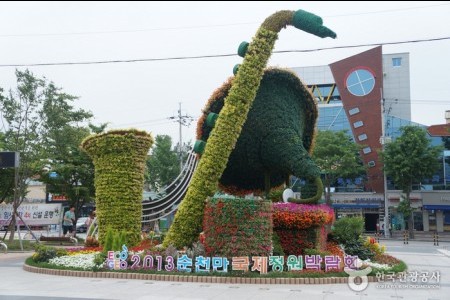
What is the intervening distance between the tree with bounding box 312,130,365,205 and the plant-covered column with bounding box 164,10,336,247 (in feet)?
76.4

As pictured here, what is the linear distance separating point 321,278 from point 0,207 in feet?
53.3

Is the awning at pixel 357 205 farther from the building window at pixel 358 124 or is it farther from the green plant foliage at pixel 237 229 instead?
the green plant foliage at pixel 237 229

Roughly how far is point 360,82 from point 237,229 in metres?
32.4

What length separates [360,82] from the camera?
40.3m

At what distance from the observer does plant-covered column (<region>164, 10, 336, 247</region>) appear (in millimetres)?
11594

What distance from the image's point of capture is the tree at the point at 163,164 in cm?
4091

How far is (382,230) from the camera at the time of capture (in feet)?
122

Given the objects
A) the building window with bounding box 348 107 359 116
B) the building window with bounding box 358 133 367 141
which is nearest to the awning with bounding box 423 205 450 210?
the building window with bounding box 358 133 367 141

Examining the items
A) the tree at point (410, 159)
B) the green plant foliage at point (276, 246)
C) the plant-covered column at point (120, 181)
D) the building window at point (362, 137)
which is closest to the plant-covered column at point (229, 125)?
the green plant foliage at point (276, 246)

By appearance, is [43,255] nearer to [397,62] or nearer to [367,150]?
[367,150]

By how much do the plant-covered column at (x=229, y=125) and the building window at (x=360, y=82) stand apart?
28.7 metres

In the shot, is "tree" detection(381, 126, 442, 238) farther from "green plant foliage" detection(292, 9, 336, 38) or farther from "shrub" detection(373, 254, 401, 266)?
"green plant foliage" detection(292, 9, 336, 38)

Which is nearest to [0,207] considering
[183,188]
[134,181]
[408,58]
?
[183,188]

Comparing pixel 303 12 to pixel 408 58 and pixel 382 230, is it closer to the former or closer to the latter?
pixel 382 230
